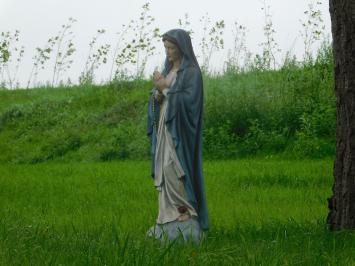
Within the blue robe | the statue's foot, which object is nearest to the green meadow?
the statue's foot

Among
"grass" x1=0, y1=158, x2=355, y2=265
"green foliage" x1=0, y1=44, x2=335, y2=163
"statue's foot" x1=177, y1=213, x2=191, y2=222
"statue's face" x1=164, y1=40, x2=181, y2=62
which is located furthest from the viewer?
Result: "green foliage" x1=0, y1=44, x2=335, y2=163

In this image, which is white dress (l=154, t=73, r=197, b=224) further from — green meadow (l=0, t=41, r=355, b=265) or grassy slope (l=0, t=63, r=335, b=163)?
grassy slope (l=0, t=63, r=335, b=163)

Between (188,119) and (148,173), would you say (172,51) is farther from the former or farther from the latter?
(148,173)

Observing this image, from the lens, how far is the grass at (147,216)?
6.98m

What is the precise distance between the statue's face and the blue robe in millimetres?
49

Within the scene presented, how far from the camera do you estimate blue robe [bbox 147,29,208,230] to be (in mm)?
8203

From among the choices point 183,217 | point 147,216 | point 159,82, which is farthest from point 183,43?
point 147,216

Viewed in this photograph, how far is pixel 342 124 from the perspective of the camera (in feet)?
28.7

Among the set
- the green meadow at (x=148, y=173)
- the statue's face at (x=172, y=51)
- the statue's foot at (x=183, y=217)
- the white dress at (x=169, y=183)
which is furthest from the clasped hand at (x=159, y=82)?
the green meadow at (x=148, y=173)

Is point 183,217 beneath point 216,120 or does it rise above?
beneath

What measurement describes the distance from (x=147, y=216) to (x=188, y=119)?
2326mm

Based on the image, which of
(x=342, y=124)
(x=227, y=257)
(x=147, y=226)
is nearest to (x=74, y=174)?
(x=147, y=226)

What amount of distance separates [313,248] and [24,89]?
58.0 feet

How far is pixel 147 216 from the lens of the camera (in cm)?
1032
